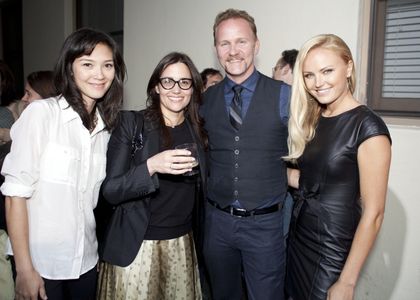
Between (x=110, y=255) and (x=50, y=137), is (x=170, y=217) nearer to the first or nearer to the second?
(x=110, y=255)

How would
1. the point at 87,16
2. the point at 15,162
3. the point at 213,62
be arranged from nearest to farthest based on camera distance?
1. the point at 15,162
2. the point at 213,62
3. the point at 87,16

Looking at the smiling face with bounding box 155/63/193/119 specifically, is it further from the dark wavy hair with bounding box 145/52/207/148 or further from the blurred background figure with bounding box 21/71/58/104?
the blurred background figure with bounding box 21/71/58/104

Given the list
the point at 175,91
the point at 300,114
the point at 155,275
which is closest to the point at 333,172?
the point at 300,114

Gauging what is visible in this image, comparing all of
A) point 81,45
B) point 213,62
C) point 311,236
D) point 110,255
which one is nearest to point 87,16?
point 213,62

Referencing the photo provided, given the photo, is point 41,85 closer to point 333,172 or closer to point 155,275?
point 155,275

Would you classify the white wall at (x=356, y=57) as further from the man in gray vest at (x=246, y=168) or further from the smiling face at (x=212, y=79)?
the man in gray vest at (x=246, y=168)

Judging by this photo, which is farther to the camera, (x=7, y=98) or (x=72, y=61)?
(x=7, y=98)

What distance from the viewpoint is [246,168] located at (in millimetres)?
1847

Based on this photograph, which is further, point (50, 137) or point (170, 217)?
point (170, 217)

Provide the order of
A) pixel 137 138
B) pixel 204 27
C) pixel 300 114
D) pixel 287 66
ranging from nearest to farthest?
pixel 300 114 < pixel 137 138 < pixel 287 66 < pixel 204 27

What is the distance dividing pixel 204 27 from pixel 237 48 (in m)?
1.74

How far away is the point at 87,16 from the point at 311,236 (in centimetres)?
530

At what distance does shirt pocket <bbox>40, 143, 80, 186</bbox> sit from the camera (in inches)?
57.1

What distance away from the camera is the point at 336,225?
1470mm
